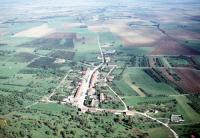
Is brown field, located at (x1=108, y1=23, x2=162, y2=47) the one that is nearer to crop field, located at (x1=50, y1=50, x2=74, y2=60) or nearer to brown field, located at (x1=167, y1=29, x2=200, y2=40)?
brown field, located at (x1=167, y1=29, x2=200, y2=40)

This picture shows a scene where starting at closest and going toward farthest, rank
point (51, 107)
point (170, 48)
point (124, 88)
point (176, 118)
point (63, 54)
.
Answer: point (176, 118) → point (51, 107) → point (124, 88) → point (63, 54) → point (170, 48)

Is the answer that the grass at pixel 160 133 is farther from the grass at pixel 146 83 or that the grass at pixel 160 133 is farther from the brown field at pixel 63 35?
the brown field at pixel 63 35

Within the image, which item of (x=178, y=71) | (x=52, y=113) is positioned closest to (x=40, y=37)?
(x=178, y=71)

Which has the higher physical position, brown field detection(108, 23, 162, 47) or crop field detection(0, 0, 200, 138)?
crop field detection(0, 0, 200, 138)

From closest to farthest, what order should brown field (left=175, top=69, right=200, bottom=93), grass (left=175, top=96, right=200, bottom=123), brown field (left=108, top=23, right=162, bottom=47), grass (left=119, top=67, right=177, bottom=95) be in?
1. grass (left=175, top=96, right=200, bottom=123)
2. grass (left=119, top=67, right=177, bottom=95)
3. brown field (left=175, top=69, right=200, bottom=93)
4. brown field (left=108, top=23, right=162, bottom=47)

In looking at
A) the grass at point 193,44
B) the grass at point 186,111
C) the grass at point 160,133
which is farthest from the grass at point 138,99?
the grass at point 193,44

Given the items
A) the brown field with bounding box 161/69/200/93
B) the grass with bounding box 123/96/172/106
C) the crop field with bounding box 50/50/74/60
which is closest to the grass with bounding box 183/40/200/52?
the brown field with bounding box 161/69/200/93

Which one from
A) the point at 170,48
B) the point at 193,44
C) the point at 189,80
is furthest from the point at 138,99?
the point at 193,44

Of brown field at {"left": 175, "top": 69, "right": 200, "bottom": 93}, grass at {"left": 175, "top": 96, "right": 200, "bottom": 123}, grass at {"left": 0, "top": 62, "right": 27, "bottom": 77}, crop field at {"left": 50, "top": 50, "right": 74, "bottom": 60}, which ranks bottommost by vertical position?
crop field at {"left": 50, "top": 50, "right": 74, "bottom": 60}


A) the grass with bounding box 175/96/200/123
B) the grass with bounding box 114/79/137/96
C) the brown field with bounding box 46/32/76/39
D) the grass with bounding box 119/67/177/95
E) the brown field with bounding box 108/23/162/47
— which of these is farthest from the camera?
the brown field with bounding box 46/32/76/39

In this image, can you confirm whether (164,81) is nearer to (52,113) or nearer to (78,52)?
(52,113)

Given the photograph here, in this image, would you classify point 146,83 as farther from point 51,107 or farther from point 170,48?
point 170,48
